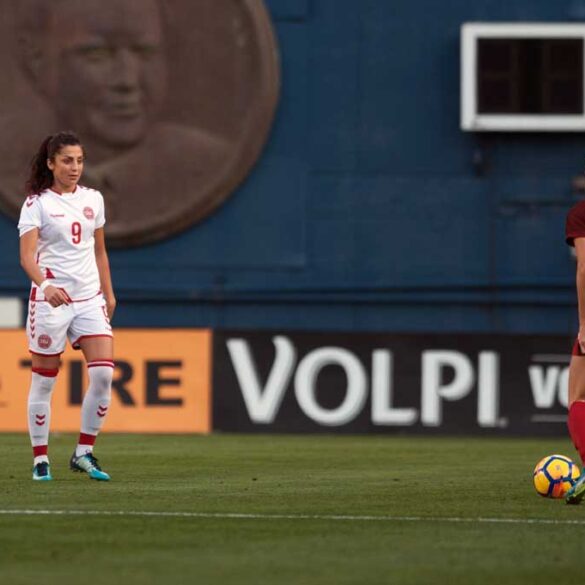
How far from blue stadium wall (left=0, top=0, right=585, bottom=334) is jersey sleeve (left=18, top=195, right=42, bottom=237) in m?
11.1

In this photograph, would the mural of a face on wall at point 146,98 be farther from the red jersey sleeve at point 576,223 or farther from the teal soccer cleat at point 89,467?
the red jersey sleeve at point 576,223

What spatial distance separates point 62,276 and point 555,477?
9.45ft

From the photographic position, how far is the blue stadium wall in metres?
21.5

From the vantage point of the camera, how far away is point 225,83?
21.5 meters

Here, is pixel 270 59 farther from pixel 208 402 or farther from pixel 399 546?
pixel 399 546

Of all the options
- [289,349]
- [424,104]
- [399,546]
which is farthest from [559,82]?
[399,546]

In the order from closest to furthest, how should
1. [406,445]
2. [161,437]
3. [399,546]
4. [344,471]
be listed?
[399,546], [344,471], [406,445], [161,437]

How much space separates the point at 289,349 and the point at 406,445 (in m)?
2.34

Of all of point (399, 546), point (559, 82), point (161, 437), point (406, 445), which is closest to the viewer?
point (399, 546)

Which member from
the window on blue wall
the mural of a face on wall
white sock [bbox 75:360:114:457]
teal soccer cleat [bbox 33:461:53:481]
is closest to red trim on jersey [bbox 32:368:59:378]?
white sock [bbox 75:360:114:457]

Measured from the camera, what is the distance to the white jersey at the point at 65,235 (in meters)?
10.5

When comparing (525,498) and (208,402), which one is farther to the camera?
(208,402)

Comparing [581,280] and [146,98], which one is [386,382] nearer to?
[146,98]

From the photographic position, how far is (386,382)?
717 inches
